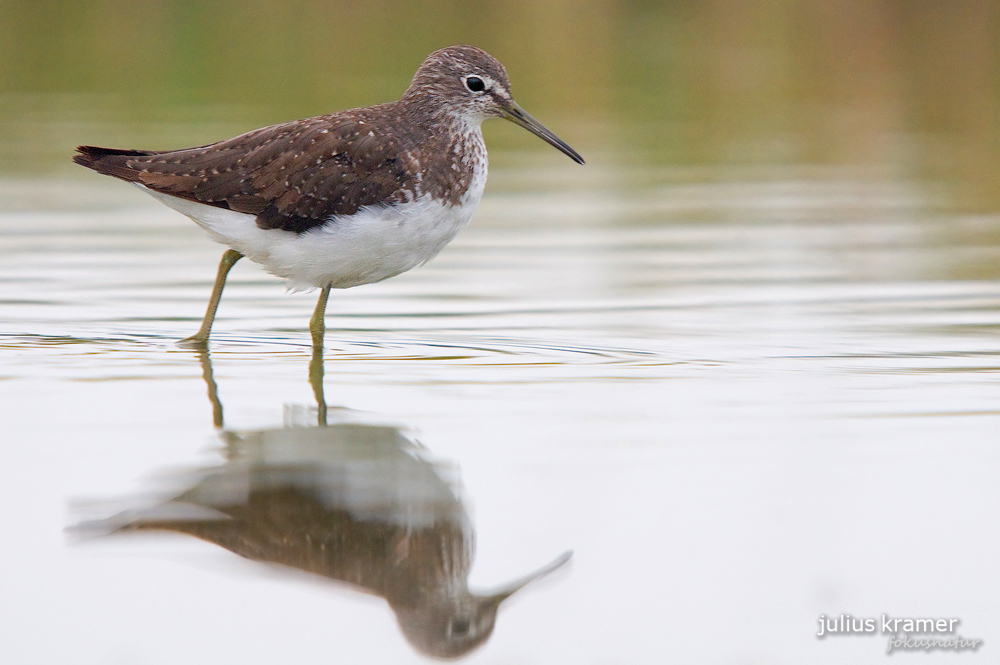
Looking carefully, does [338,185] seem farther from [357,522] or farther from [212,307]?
[357,522]

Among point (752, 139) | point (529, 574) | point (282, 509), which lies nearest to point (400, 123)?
point (282, 509)

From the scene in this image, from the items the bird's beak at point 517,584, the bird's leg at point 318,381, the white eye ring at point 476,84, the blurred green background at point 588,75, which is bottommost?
the bird's beak at point 517,584

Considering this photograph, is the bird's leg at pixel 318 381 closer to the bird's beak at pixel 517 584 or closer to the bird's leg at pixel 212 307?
the bird's leg at pixel 212 307

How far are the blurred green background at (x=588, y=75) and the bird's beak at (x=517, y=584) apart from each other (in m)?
10.1

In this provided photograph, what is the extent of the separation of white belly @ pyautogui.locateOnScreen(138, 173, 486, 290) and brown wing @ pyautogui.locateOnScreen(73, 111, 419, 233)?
7cm

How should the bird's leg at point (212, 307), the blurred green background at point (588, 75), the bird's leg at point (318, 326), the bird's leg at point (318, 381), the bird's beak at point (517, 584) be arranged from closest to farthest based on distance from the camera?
the bird's beak at point (517, 584) → the bird's leg at point (318, 381) → the bird's leg at point (318, 326) → the bird's leg at point (212, 307) → the blurred green background at point (588, 75)

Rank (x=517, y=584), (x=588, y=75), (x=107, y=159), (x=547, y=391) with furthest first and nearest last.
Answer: (x=588, y=75)
(x=107, y=159)
(x=547, y=391)
(x=517, y=584)

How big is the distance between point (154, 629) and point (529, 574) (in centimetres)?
129

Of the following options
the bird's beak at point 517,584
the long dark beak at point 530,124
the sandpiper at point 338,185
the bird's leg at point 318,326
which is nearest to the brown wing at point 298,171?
the sandpiper at point 338,185

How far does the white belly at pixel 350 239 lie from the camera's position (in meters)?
8.07

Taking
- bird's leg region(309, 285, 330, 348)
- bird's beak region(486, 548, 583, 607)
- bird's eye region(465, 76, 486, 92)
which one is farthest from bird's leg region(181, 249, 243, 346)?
bird's beak region(486, 548, 583, 607)

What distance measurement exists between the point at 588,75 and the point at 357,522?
18.8m

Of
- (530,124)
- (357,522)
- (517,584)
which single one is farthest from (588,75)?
(517,584)

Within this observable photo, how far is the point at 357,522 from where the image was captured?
529 cm
